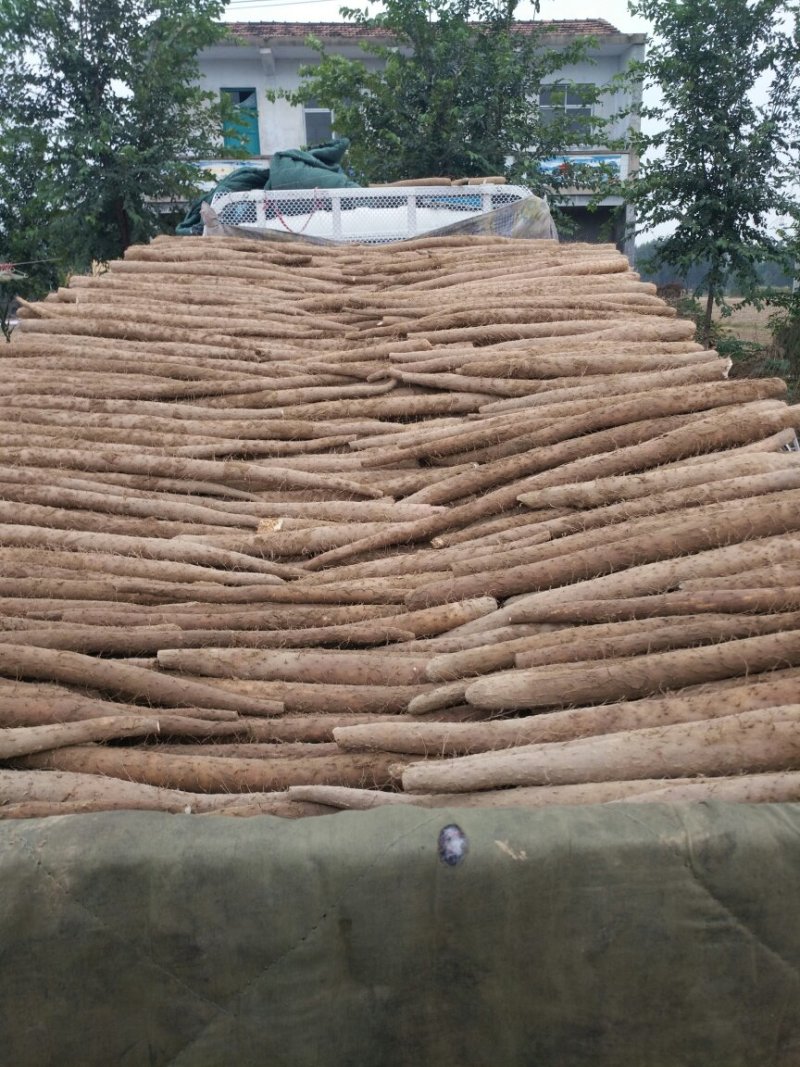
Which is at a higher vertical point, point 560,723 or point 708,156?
point 708,156

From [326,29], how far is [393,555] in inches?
850

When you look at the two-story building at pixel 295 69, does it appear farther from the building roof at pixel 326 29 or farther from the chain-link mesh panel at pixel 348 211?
the chain-link mesh panel at pixel 348 211

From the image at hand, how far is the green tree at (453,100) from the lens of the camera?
13.3 m

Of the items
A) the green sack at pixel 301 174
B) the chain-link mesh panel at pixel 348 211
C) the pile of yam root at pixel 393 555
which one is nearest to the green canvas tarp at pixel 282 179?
the green sack at pixel 301 174

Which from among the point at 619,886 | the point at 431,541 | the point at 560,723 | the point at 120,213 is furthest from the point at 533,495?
the point at 120,213

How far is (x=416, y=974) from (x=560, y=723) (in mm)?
657

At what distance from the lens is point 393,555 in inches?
120

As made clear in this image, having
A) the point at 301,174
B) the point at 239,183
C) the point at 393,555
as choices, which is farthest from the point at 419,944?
the point at 239,183

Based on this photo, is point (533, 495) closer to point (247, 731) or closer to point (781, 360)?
point (247, 731)

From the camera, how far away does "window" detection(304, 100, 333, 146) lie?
21125 mm

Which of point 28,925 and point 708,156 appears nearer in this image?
point 28,925

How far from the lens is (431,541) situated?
3.09 m

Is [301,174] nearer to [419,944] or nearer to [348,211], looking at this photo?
[348,211]

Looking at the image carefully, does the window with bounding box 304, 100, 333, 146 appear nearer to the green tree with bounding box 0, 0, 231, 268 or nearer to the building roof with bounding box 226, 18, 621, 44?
the building roof with bounding box 226, 18, 621, 44
